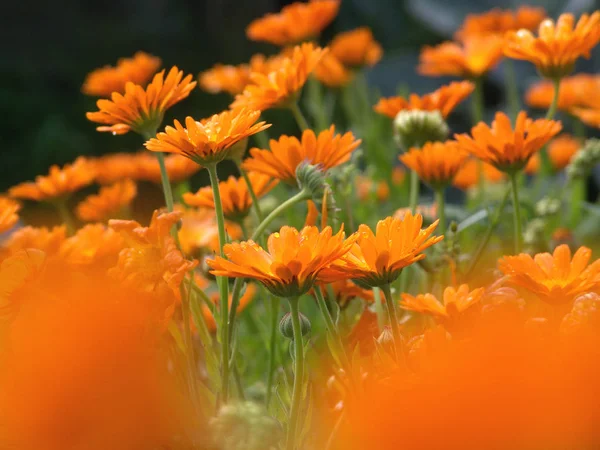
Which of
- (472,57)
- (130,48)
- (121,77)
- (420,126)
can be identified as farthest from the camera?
(130,48)

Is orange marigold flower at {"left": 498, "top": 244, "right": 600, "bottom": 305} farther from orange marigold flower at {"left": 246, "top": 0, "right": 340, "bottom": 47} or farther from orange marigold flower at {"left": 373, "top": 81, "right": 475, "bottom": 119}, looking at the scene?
orange marigold flower at {"left": 246, "top": 0, "right": 340, "bottom": 47}

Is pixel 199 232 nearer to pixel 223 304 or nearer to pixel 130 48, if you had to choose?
pixel 223 304

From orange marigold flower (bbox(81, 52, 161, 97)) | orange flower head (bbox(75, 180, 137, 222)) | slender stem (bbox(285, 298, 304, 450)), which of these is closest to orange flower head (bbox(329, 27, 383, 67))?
orange marigold flower (bbox(81, 52, 161, 97))

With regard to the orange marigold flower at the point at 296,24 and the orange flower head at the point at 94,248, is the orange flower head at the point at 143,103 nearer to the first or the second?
the orange flower head at the point at 94,248

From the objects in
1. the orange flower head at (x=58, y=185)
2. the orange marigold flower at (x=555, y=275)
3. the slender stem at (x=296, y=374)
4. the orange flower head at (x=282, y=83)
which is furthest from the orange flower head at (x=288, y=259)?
the orange flower head at (x=58, y=185)

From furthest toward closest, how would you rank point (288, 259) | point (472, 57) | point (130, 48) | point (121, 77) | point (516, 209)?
→ point (130, 48) < point (121, 77) < point (472, 57) < point (516, 209) < point (288, 259)

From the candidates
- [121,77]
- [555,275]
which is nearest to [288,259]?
[555,275]
